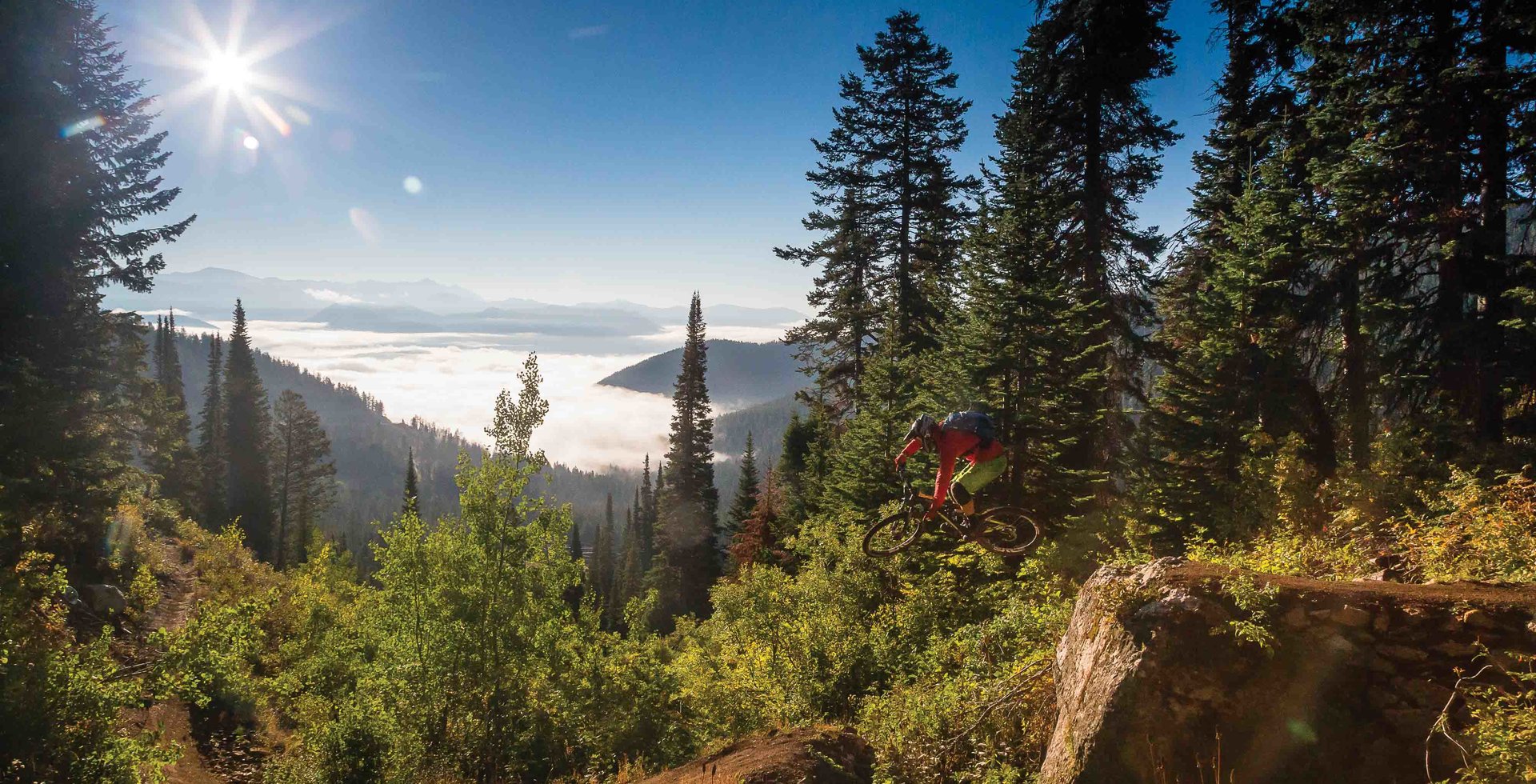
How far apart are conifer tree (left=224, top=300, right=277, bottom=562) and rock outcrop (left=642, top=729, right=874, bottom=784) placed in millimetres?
49864

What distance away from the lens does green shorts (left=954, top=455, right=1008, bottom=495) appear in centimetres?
974

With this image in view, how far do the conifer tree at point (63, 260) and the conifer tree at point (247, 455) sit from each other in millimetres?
28926

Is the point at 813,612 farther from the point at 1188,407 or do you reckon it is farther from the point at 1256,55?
the point at 1256,55

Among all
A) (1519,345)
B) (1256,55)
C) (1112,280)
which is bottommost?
(1519,345)

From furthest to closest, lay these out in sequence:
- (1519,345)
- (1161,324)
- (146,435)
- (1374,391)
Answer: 1. (146,435)
2. (1161,324)
3. (1374,391)
4. (1519,345)

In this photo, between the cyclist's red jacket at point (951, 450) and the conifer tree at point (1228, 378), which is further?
the conifer tree at point (1228, 378)

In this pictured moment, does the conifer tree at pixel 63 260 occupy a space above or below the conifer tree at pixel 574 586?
above

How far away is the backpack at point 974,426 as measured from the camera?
914 centimetres

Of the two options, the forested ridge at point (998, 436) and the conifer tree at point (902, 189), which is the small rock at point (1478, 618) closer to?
the forested ridge at point (998, 436)

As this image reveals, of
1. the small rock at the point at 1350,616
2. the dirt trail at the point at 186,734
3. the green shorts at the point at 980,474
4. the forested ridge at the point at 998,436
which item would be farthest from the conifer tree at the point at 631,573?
the small rock at the point at 1350,616

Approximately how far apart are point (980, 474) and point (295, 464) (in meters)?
55.8

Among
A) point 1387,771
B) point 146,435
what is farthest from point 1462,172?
point 146,435

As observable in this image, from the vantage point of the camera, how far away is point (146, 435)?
24891mm

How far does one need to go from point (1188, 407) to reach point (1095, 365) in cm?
252
